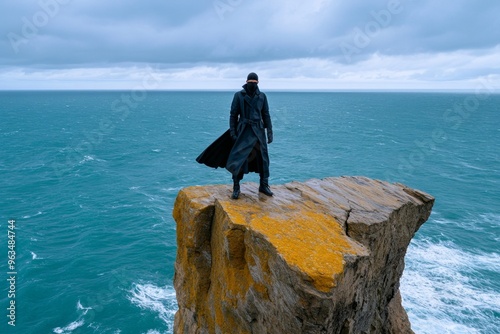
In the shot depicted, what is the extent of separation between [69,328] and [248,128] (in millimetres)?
19694

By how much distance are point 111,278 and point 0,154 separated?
51267 millimetres

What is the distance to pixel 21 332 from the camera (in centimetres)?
2356

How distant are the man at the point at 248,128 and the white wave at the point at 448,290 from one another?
1906 centimetres

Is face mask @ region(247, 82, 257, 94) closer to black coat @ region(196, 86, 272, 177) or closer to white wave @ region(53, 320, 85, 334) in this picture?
black coat @ region(196, 86, 272, 177)

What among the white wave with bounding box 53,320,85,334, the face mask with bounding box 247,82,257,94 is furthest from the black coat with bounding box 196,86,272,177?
the white wave with bounding box 53,320,85,334

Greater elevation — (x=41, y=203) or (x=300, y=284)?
(x=300, y=284)

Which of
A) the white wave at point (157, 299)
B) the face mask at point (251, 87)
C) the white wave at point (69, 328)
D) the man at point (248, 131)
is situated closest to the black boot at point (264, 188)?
the man at point (248, 131)

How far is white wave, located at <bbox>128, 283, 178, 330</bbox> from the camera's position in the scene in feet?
86.1

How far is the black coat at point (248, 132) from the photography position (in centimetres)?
1309

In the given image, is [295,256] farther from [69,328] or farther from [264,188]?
[69,328]

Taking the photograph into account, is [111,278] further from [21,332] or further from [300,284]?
[300,284]

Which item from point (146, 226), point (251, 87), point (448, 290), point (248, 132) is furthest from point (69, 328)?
point (448, 290)

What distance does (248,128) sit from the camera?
13.3 meters

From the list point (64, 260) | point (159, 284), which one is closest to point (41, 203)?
point (64, 260)
